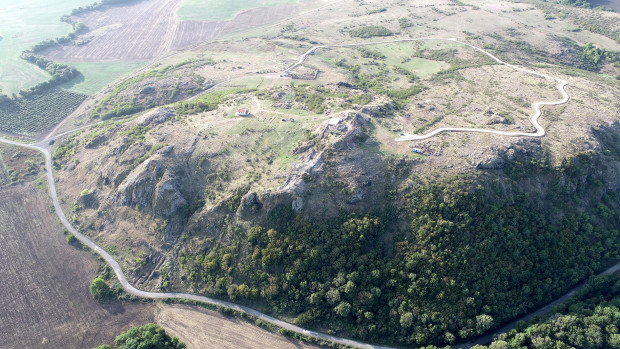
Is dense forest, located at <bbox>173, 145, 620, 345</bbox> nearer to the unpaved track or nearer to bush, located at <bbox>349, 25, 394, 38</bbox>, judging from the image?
the unpaved track

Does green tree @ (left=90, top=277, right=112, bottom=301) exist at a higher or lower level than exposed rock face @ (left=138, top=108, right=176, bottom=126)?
lower

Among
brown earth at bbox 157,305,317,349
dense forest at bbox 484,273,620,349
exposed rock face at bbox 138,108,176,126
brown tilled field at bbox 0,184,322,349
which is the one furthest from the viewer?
exposed rock face at bbox 138,108,176,126

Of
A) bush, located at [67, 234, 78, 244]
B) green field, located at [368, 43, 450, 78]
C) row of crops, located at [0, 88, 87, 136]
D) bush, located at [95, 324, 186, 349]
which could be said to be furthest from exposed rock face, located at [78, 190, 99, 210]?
green field, located at [368, 43, 450, 78]

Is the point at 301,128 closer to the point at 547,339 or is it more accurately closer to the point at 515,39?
the point at 547,339

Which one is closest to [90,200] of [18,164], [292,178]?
[18,164]

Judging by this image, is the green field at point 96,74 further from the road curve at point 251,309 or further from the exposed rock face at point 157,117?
the road curve at point 251,309

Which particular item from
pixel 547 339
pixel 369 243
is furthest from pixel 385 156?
pixel 547 339

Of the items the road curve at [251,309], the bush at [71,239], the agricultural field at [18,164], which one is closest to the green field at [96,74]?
the agricultural field at [18,164]

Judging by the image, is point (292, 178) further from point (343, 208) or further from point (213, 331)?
point (213, 331)
